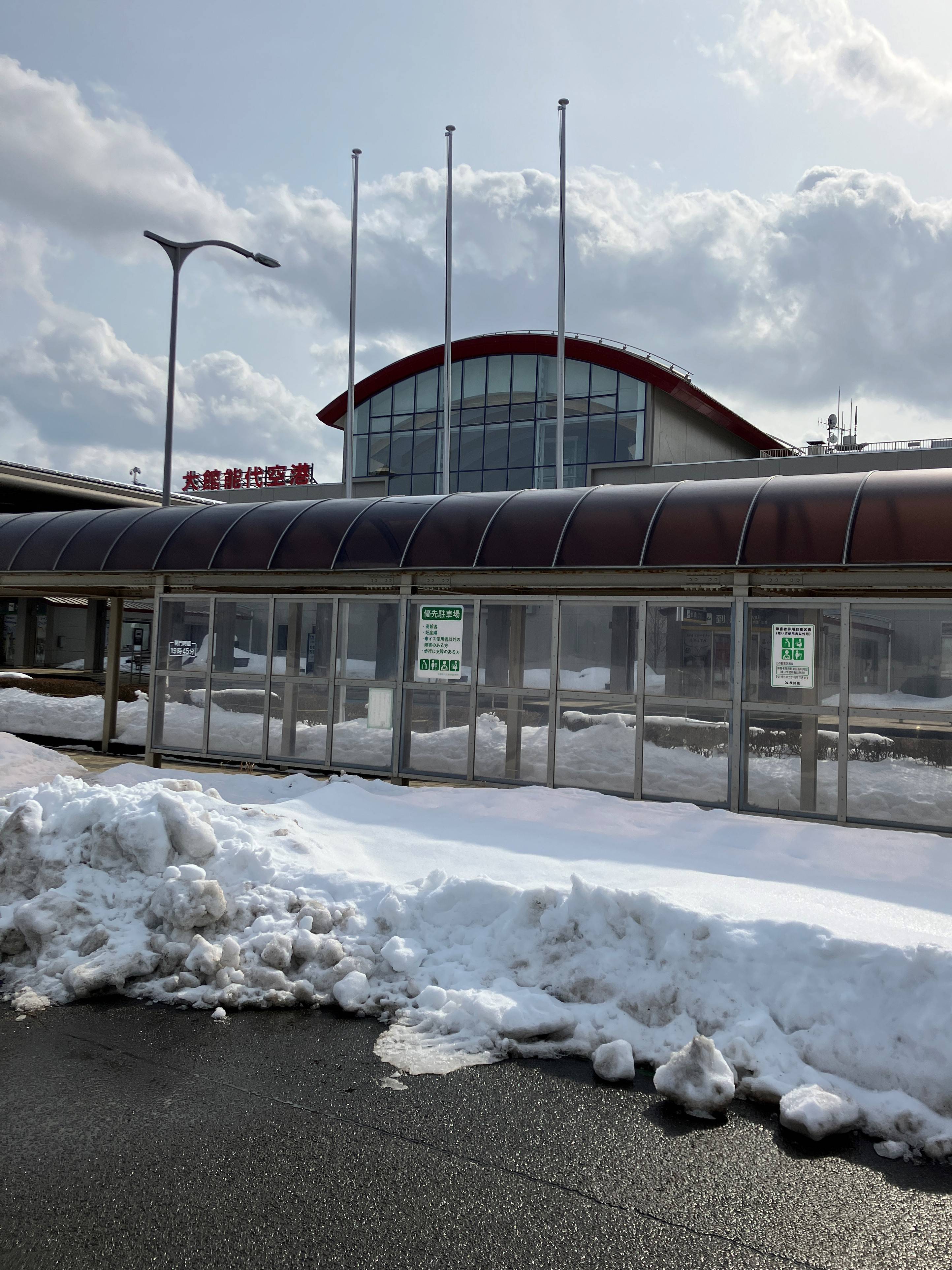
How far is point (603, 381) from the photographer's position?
1425 inches

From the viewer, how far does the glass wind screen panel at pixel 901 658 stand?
30.0 feet

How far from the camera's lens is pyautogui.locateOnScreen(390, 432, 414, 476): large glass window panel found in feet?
131

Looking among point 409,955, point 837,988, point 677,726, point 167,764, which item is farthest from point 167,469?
Result: point 837,988

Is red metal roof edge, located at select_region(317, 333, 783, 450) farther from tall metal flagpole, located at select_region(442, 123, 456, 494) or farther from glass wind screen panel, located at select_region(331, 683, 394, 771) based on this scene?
glass wind screen panel, located at select_region(331, 683, 394, 771)

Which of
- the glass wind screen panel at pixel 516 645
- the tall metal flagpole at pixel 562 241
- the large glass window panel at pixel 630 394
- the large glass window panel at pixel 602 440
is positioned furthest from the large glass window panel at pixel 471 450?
the glass wind screen panel at pixel 516 645

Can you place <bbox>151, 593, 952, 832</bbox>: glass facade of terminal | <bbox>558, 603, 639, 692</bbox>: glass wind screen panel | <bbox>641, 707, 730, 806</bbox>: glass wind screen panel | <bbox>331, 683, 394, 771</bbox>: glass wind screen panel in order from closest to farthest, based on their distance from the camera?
<bbox>151, 593, 952, 832</bbox>: glass facade of terminal < <bbox>641, 707, 730, 806</bbox>: glass wind screen panel < <bbox>558, 603, 639, 692</bbox>: glass wind screen panel < <bbox>331, 683, 394, 771</bbox>: glass wind screen panel

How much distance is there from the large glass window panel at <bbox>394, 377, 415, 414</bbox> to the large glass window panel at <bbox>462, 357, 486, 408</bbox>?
261cm

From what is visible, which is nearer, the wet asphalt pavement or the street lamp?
the wet asphalt pavement

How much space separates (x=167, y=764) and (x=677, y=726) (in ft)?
29.0

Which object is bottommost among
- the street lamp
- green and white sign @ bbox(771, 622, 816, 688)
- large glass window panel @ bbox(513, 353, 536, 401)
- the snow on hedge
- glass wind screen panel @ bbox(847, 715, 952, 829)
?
the snow on hedge

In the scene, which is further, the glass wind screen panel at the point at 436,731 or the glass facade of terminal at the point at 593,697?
the glass wind screen panel at the point at 436,731

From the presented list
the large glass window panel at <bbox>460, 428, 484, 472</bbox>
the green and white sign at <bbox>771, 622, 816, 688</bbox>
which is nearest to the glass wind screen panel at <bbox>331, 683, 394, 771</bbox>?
the green and white sign at <bbox>771, 622, 816, 688</bbox>

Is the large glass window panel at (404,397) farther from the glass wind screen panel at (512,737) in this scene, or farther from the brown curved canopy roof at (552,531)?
the glass wind screen panel at (512,737)

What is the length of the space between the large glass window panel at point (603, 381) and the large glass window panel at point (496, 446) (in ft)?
12.5
